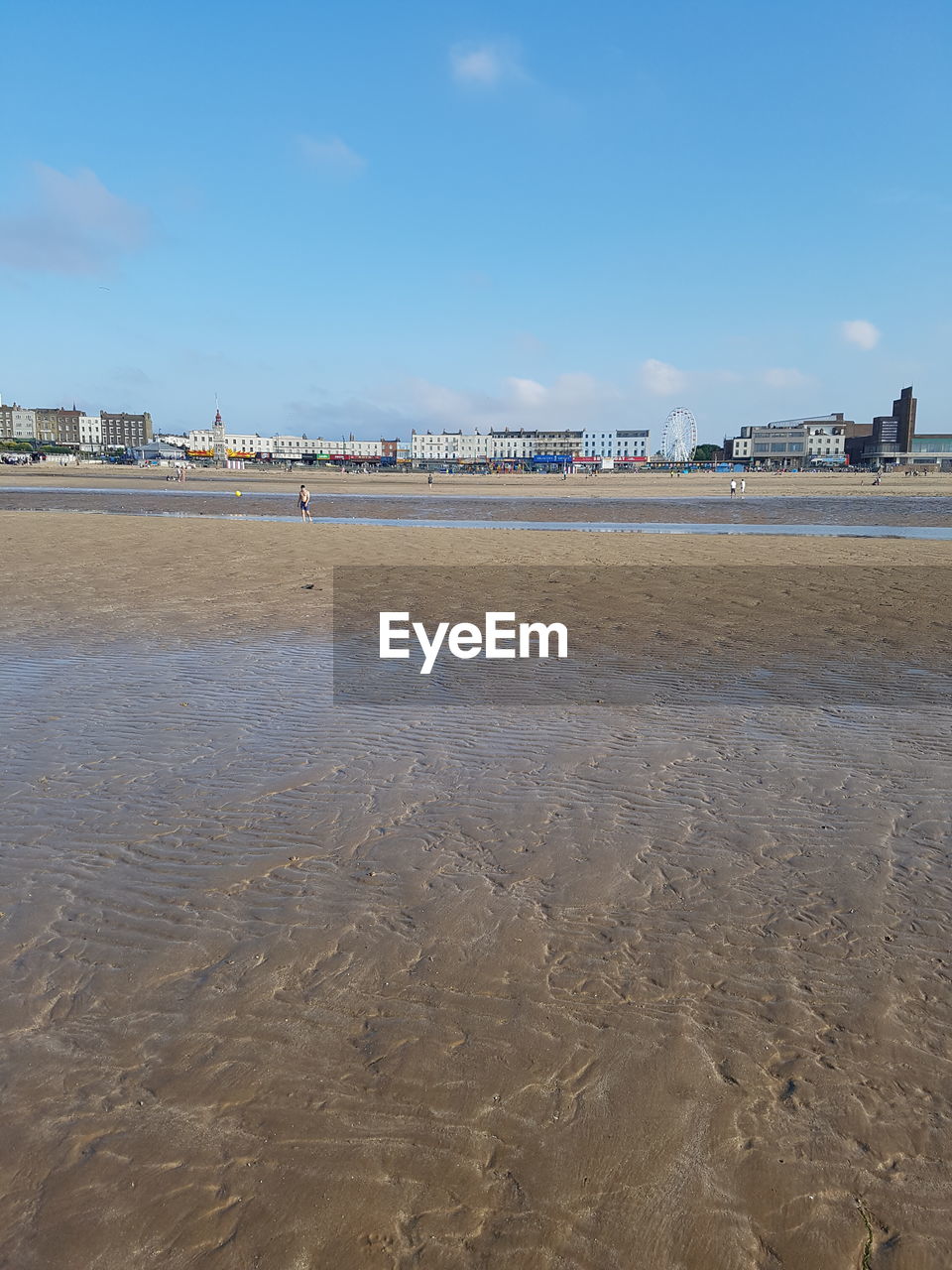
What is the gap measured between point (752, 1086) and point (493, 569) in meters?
15.7

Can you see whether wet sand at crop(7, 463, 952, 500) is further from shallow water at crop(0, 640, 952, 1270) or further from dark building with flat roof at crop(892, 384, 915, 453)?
dark building with flat roof at crop(892, 384, 915, 453)

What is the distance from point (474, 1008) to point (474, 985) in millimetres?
183

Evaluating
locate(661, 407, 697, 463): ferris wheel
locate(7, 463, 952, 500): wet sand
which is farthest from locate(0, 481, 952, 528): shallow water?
locate(661, 407, 697, 463): ferris wheel

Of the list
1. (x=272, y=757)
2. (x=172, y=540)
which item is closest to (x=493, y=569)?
(x=172, y=540)

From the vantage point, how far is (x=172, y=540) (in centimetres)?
2273

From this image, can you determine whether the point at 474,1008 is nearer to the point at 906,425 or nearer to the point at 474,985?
the point at 474,985

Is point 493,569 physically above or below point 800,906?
above

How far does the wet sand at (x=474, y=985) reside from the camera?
291cm

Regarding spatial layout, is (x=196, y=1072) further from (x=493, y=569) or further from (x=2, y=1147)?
(x=493, y=569)

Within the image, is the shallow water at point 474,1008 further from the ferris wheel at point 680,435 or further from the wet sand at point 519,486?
the ferris wheel at point 680,435

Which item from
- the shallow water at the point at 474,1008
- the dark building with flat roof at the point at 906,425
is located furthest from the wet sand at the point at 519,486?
the dark building with flat roof at the point at 906,425

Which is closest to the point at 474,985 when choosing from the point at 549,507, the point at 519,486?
the point at 549,507

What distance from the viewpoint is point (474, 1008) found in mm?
4004

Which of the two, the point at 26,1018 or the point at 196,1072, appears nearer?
the point at 196,1072
